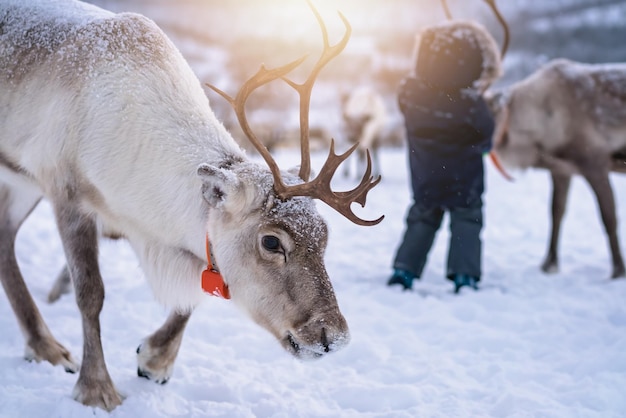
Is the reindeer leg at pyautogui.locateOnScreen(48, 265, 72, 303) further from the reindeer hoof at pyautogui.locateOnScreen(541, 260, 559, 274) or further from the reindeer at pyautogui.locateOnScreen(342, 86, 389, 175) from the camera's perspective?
the reindeer at pyautogui.locateOnScreen(342, 86, 389, 175)

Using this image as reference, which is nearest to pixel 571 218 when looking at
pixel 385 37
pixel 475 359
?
pixel 475 359

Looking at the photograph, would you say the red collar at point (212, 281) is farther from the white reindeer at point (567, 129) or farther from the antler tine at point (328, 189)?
the white reindeer at point (567, 129)

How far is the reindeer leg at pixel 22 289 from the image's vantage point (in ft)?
9.68

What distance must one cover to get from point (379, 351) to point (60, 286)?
2152 millimetres

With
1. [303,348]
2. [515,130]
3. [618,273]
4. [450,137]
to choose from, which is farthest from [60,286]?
[618,273]

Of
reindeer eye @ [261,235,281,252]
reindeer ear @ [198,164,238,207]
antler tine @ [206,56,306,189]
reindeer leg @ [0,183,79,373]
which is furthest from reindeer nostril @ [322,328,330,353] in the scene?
reindeer leg @ [0,183,79,373]

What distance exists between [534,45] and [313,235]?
2231 cm

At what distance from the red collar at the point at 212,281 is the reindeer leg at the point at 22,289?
966mm

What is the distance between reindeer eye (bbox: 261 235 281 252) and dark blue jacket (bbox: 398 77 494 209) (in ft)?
7.62

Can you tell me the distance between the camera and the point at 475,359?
3201 mm

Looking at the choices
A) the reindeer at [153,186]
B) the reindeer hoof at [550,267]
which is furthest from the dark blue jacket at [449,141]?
the reindeer at [153,186]

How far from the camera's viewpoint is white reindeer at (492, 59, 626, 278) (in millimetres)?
5090

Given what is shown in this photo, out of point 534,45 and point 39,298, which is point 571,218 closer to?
point 39,298

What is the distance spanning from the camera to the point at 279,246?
2299 millimetres
